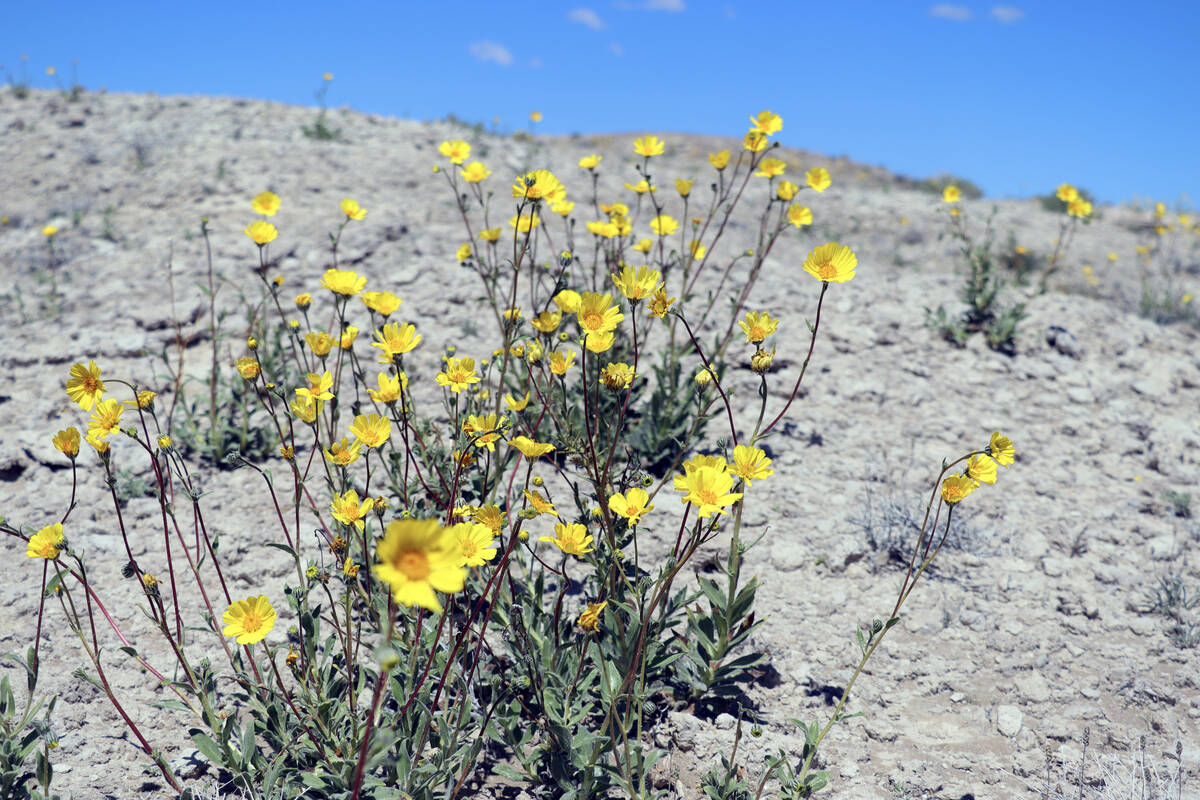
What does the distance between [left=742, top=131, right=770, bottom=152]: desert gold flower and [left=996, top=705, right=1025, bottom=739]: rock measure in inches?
114

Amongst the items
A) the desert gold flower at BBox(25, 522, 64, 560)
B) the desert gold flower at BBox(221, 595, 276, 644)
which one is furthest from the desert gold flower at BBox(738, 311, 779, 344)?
the desert gold flower at BBox(25, 522, 64, 560)

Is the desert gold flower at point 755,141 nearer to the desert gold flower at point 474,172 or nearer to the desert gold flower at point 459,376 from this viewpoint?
the desert gold flower at point 474,172

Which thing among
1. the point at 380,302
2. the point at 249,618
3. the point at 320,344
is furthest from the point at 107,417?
the point at 380,302

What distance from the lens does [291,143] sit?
870 centimetres

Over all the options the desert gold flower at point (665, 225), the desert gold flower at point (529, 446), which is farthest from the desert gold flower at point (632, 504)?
the desert gold flower at point (665, 225)

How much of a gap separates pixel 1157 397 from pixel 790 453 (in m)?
2.99

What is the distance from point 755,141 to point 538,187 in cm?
141

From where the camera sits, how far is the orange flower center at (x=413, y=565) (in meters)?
1.24

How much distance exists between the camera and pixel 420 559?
4.16 ft

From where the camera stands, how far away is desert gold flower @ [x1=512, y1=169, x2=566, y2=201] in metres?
2.80

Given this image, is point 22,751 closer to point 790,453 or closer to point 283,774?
point 283,774

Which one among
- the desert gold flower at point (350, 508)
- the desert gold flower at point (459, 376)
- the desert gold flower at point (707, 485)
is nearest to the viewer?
the desert gold flower at point (707, 485)

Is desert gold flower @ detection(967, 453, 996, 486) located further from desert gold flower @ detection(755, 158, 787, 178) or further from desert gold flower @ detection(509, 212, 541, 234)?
desert gold flower @ detection(755, 158, 787, 178)

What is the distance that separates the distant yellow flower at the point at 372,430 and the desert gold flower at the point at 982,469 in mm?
2014
